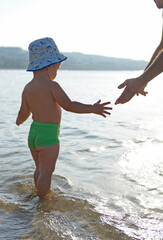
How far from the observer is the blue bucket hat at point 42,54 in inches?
127

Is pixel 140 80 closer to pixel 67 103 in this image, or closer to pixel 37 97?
pixel 67 103

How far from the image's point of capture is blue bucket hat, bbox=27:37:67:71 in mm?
3217

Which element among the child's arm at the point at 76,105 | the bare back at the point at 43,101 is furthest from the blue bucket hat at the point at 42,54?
the child's arm at the point at 76,105

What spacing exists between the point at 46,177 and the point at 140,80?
132cm

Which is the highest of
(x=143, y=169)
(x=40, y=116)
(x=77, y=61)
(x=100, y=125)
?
(x=40, y=116)

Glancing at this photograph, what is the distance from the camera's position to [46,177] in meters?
3.28

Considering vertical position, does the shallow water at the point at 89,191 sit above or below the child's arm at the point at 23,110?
below

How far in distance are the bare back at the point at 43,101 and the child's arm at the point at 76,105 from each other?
0.21 ft

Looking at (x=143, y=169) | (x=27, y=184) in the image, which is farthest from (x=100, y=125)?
(x=27, y=184)

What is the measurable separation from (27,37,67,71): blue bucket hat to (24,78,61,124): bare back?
15cm

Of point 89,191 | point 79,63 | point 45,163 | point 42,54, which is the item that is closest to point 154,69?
point 42,54

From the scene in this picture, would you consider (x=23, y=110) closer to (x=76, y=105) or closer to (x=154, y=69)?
(x=76, y=105)

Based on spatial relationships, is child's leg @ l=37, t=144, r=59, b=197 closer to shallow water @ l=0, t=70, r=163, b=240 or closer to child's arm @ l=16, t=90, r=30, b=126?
shallow water @ l=0, t=70, r=163, b=240

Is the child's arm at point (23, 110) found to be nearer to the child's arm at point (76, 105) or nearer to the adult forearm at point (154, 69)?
the child's arm at point (76, 105)
